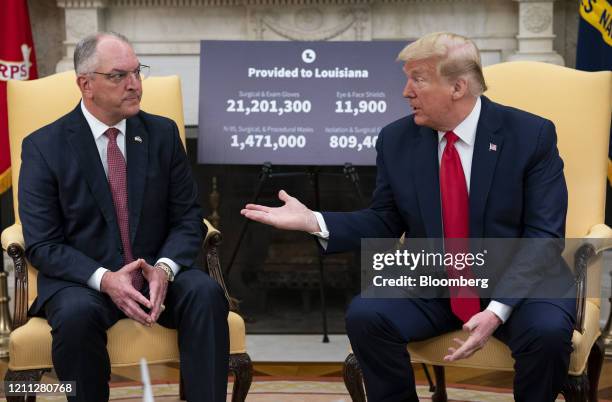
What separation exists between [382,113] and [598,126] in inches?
52.2

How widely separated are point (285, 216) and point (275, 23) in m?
2.63

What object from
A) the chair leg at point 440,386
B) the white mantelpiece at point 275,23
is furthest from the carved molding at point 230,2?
the chair leg at point 440,386

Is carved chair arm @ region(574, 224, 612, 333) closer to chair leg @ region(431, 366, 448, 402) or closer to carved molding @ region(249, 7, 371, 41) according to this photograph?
chair leg @ region(431, 366, 448, 402)

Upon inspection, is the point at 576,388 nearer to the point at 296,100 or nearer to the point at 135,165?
the point at 135,165

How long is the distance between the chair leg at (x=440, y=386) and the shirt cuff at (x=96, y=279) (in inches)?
46.9

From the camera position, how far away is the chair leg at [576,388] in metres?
2.45

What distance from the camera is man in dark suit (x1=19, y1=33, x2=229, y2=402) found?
2.56m

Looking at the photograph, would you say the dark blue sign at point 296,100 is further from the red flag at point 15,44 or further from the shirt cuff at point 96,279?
the shirt cuff at point 96,279

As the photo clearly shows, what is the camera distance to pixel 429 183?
263cm

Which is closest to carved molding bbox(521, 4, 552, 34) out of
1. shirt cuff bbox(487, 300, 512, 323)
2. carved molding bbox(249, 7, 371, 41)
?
carved molding bbox(249, 7, 371, 41)

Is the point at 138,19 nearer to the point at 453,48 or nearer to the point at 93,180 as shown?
the point at 93,180

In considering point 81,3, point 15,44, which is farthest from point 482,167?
point 81,3

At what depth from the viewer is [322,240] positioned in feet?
8.59

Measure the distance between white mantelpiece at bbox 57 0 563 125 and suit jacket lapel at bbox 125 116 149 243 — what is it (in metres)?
2.04
